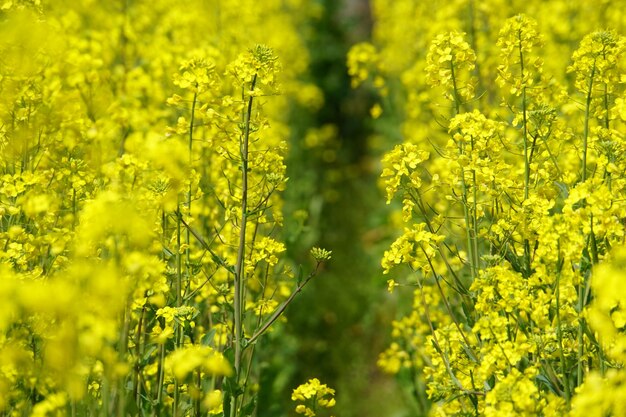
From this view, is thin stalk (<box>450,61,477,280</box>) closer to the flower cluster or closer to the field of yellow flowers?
the field of yellow flowers

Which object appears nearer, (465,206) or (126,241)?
(126,241)

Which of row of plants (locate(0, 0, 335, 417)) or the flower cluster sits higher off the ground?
row of plants (locate(0, 0, 335, 417))

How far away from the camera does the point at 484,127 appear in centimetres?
345

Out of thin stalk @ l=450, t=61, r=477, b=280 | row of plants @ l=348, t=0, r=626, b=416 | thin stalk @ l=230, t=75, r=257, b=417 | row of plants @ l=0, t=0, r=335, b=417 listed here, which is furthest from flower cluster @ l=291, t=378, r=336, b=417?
thin stalk @ l=450, t=61, r=477, b=280

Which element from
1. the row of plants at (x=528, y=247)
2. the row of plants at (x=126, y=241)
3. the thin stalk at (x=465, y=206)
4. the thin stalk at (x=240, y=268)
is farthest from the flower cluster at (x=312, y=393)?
the thin stalk at (x=465, y=206)

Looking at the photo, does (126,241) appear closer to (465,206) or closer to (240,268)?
(240,268)

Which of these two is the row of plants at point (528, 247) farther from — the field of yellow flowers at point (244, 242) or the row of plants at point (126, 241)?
the row of plants at point (126, 241)

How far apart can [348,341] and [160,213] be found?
4382 mm

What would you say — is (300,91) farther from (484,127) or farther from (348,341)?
(484,127)

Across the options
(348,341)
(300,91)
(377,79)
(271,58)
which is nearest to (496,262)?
(271,58)

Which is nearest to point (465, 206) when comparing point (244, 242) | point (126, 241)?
point (244, 242)

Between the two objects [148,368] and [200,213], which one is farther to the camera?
[200,213]

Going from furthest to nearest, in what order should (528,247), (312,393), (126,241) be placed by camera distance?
(528,247) < (312,393) < (126,241)

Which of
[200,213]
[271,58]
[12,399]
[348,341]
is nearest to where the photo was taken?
[12,399]
